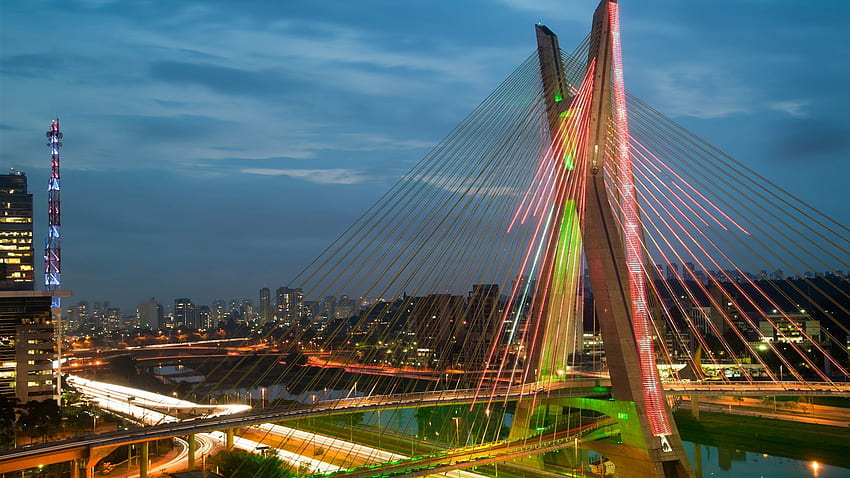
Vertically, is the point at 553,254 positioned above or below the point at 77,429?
above

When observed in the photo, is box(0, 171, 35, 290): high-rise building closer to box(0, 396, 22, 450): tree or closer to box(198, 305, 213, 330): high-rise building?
box(0, 396, 22, 450): tree

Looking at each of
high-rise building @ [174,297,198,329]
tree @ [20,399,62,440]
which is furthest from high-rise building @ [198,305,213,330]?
tree @ [20,399,62,440]

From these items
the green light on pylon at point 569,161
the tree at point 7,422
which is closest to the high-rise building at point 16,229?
the tree at point 7,422

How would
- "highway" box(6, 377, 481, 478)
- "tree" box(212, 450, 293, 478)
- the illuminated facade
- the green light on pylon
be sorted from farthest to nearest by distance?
the illuminated facade < "tree" box(212, 450, 293, 478) < the green light on pylon < "highway" box(6, 377, 481, 478)

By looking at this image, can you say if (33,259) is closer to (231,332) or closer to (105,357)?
(105,357)

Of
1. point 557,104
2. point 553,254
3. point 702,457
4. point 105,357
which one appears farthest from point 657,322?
Result: point 105,357

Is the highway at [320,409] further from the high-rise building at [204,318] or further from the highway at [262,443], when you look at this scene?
the high-rise building at [204,318]
